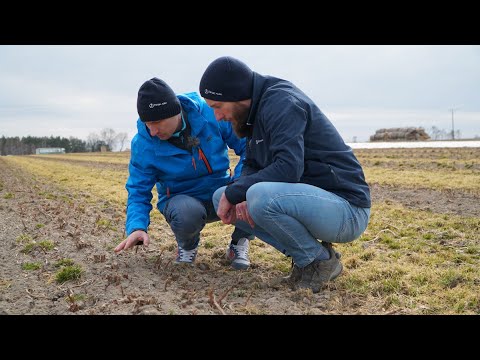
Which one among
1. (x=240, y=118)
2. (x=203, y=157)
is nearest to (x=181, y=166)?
(x=203, y=157)

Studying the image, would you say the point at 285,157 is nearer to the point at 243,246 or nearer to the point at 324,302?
the point at 324,302

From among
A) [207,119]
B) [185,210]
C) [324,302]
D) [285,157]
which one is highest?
[207,119]

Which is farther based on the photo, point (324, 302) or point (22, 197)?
point (22, 197)

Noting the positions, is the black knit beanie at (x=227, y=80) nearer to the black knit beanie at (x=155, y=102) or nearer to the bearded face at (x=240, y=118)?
the bearded face at (x=240, y=118)

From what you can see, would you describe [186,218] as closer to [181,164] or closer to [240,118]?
[181,164]

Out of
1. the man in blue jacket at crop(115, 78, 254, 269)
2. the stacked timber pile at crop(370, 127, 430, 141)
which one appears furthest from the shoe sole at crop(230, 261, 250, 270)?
the stacked timber pile at crop(370, 127, 430, 141)

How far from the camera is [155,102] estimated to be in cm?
353

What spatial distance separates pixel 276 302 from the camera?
2.97 m

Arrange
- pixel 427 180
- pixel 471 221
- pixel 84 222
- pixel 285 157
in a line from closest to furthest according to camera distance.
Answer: pixel 285 157
pixel 471 221
pixel 84 222
pixel 427 180

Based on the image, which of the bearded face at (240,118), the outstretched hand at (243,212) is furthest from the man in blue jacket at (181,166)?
the outstretched hand at (243,212)

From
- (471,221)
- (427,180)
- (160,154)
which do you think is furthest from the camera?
(427,180)

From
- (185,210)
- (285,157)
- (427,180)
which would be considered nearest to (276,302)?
(285,157)

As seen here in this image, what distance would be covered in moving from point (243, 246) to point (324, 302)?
1180mm

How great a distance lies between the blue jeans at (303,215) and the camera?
9.89ft
